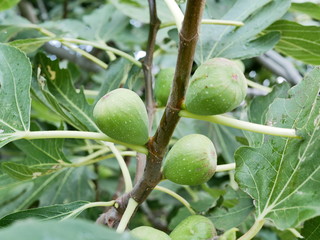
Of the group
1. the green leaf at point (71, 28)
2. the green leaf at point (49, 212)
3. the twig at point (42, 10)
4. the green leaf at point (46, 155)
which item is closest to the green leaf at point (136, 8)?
the green leaf at point (71, 28)

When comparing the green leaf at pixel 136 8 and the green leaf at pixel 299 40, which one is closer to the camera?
the green leaf at pixel 299 40

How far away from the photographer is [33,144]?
4.18 ft

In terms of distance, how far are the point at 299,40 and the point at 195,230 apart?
0.68 meters

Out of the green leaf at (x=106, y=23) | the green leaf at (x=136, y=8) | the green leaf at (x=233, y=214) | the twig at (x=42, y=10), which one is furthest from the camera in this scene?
the twig at (x=42, y=10)

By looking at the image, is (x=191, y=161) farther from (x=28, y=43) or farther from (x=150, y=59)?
(x=28, y=43)

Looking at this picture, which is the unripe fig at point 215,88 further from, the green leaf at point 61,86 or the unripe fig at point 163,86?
the green leaf at point 61,86

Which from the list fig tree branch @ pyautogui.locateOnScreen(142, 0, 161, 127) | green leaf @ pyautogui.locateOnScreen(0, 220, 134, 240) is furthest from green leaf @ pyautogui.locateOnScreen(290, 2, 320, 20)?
green leaf @ pyautogui.locateOnScreen(0, 220, 134, 240)

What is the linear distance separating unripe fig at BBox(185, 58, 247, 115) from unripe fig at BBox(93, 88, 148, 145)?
0.10 metres

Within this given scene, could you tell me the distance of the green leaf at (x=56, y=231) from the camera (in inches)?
16.1

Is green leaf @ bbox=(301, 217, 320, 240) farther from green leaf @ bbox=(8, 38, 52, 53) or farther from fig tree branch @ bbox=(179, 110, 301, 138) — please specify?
green leaf @ bbox=(8, 38, 52, 53)

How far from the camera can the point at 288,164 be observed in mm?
868

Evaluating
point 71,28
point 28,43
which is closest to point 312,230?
point 28,43

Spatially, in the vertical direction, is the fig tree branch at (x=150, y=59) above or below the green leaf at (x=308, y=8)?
below

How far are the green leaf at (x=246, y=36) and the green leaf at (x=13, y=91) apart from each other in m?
0.44
